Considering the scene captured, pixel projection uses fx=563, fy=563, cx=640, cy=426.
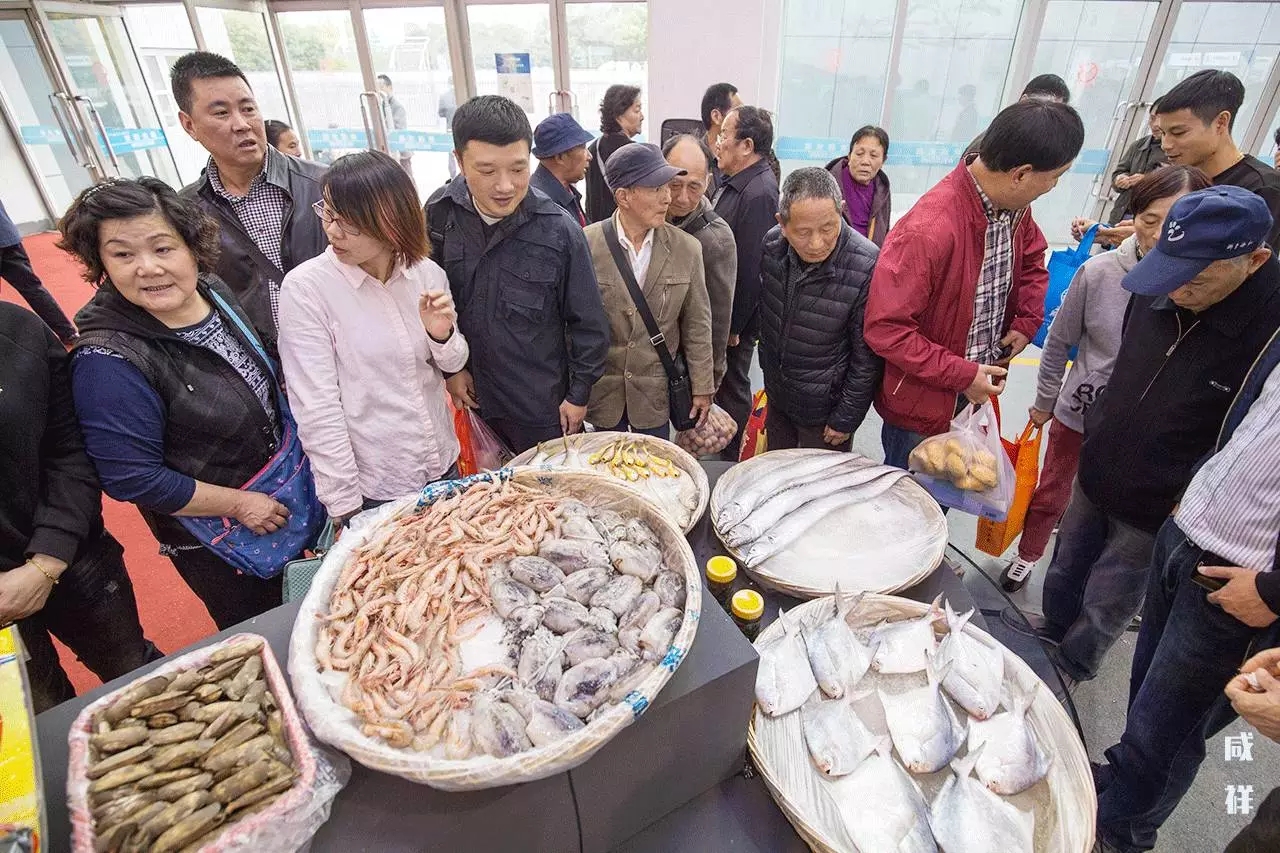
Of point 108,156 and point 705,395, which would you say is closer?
point 705,395

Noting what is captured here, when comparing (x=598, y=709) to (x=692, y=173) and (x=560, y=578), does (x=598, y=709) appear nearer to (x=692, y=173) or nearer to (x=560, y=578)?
(x=560, y=578)

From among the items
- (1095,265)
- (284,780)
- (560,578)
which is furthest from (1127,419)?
(284,780)

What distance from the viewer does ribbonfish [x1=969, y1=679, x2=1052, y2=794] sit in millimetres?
1227

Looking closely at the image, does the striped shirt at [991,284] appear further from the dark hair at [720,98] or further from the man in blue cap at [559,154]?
the dark hair at [720,98]

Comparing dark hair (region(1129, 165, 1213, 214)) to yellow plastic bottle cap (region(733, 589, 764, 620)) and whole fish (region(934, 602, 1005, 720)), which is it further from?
yellow plastic bottle cap (region(733, 589, 764, 620))

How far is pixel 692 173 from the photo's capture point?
2.79 m

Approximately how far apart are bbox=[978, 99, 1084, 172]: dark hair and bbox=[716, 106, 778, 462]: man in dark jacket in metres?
1.44

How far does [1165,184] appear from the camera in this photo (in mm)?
→ 2064

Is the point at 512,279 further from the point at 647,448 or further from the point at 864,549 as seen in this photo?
the point at 864,549

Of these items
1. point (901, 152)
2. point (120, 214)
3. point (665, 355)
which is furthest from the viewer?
point (901, 152)

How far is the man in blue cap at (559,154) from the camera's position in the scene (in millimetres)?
3135

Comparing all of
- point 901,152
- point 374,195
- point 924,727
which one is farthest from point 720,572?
point 901,152

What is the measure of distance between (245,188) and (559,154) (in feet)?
5.04

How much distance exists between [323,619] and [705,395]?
1986mm
